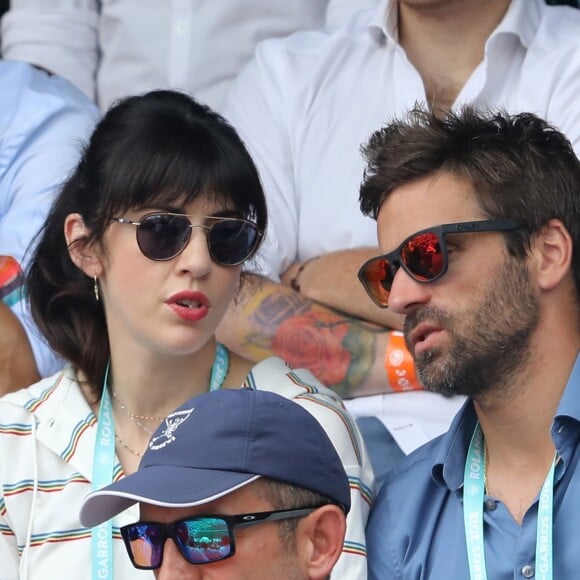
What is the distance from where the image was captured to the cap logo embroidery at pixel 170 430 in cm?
212

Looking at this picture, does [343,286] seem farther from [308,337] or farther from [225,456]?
[225,456]

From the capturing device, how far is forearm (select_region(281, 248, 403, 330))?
362cm

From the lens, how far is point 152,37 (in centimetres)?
473

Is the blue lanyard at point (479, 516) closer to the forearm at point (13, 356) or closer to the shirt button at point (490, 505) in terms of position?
the shirt button at point (490, 505)

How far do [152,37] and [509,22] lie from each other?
142 cm

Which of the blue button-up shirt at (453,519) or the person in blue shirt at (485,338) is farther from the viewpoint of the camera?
the person in blue shirt at (485,338)

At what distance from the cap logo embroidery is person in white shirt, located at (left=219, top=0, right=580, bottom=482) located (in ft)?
4.50

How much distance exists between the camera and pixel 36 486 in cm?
301

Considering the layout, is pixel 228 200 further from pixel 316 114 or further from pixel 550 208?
pixel 316 114

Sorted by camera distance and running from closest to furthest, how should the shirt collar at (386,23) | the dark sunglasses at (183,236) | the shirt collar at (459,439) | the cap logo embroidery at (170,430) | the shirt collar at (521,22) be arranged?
the cap logo embroidery at (170,430)
the shirt collar at (459,439)
the dark sunglasses at (183,236)
the shirt collar at (521,22)
the shirt collar at (386,23)

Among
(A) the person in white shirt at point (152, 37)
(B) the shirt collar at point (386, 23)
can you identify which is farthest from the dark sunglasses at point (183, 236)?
(A) the person in white shirt at point (152, 37)

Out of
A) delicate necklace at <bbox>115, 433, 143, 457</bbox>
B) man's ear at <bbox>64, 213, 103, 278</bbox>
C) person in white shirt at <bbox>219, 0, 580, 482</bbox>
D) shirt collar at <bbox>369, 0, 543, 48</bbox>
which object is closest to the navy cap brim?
delicate necklace at <bbox>115, 433, 143, 457</bbox>

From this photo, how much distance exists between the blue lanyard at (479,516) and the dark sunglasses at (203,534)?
2.50 feet

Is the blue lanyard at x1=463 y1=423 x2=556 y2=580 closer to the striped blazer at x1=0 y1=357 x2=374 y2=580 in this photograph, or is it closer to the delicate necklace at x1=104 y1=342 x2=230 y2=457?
the striped blazer at x1=0 y1=357 x2=374 y2=580
